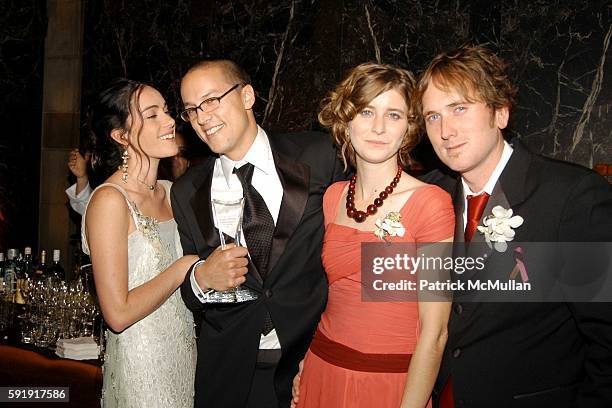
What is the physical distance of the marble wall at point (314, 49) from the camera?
13.0ft

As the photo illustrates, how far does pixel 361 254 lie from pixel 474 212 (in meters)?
0.40

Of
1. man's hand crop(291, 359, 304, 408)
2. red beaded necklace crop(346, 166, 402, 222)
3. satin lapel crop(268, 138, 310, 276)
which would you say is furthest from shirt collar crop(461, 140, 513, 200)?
man's hand crop(291, 359, 304, 408)

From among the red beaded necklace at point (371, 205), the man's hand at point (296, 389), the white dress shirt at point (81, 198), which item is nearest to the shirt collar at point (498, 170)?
the red beaded necklace at point (371, 205)

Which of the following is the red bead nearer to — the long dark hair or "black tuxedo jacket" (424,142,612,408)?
"black tuxedo jacket" (424,142,612,408)

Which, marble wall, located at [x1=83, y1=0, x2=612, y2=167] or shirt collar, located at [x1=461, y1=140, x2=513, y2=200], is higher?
marble wall, located at [x1=83, y1=0, x2=612, y2=167]

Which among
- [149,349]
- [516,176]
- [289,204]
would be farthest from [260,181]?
[516,176]

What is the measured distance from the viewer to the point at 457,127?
2.05 meters

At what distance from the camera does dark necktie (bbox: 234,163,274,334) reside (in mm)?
2451

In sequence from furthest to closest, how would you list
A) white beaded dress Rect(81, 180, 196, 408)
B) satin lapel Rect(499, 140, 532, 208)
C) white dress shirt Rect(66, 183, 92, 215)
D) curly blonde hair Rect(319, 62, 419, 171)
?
white dress shirt Rect(66, 183, 92, 215)
white beaded dress Rect(81, 180, 196, 408)
curly blonde hair Rect(319, 62, 419, 171)
satin lapel Rect(499, 140, 532, 208)

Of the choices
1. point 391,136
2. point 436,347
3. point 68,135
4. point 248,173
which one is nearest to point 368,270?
point 436,347

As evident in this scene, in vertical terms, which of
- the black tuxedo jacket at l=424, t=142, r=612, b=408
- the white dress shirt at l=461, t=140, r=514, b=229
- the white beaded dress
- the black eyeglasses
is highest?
the black eyeglasses

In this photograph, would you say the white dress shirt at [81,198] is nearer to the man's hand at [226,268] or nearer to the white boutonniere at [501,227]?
the man's hand at [226,268]

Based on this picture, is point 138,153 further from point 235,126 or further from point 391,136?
point 391,136

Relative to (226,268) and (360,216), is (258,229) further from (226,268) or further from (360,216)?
(360,216)
